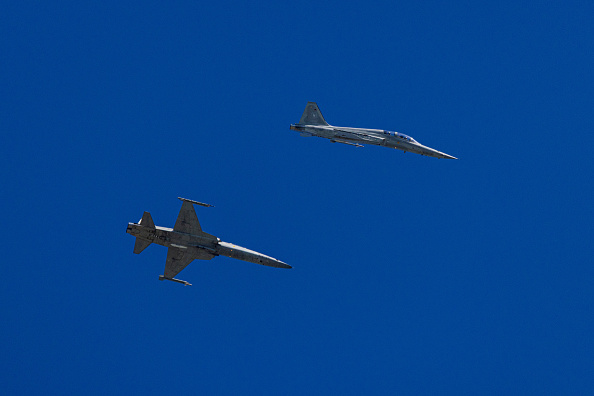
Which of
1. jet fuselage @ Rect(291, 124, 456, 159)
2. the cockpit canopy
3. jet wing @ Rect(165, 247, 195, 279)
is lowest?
jet wing @ Rect(165, 247, 195, 279)

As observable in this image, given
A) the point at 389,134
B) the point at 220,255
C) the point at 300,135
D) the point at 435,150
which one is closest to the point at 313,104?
the point at 300,135

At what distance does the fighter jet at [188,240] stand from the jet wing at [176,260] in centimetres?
49

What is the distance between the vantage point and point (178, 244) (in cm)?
6159

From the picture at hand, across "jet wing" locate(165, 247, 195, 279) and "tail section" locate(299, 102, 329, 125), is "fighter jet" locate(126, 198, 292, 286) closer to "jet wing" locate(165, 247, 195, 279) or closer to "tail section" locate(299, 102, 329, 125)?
"jet wing" locate(165, 247, 195, 279)

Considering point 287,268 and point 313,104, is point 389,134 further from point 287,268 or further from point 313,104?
point 287,268

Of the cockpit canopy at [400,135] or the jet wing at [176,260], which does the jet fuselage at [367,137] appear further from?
the jet wing at [176,260]

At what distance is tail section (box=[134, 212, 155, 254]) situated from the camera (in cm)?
6122

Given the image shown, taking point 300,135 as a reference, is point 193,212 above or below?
below

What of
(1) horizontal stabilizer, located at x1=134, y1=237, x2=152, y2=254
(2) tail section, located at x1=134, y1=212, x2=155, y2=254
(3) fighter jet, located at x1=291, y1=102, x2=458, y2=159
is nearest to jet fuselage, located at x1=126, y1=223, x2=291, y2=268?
(2) tail section, located at x1=134, y1=212, x2=155, y2=254

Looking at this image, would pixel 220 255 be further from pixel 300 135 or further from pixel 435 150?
pixel 435 150

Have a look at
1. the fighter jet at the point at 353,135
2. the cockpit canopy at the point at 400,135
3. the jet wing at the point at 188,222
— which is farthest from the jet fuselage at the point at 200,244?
the cockpit canopy at the point at 400,135

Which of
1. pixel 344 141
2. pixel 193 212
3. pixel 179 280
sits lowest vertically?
pixel 179 280

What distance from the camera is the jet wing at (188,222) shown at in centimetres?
6147

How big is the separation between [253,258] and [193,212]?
6.39m
